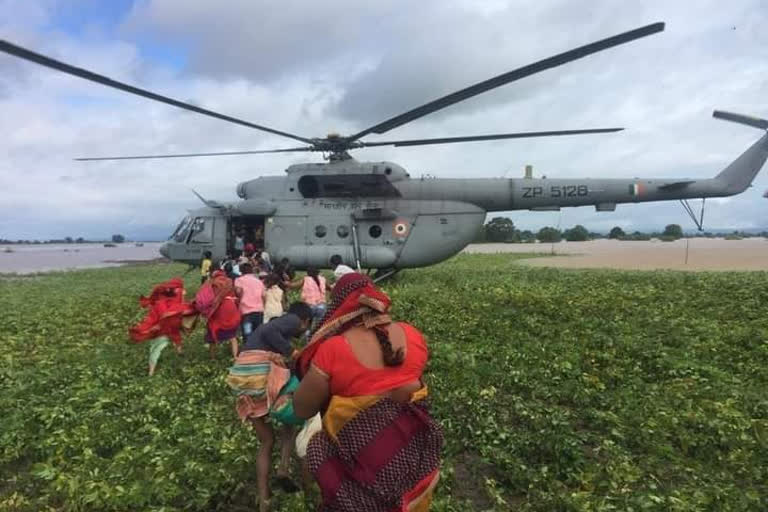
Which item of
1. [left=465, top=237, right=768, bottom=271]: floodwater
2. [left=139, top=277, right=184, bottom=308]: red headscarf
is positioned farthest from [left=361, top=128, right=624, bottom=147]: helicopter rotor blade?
[left=465, top=237, right=768, bottom=271]: floodwater

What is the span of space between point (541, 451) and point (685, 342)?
4.67 metres

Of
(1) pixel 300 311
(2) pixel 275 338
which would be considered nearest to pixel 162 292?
(1) pixel 300 311

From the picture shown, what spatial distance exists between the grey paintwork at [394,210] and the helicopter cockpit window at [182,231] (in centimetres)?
55

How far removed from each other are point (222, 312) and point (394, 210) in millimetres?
8272

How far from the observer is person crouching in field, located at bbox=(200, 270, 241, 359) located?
8.04 meters

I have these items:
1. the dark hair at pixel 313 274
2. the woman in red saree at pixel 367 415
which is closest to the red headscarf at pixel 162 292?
the dark hair at pixel 313 274

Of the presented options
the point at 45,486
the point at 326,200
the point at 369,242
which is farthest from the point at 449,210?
the point at 45,486

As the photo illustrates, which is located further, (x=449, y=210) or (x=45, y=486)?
(x=449, y=210)

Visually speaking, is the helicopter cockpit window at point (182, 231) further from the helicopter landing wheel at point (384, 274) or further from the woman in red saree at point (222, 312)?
the woman in red saree at point (222, 312)

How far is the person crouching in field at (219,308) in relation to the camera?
8038mm

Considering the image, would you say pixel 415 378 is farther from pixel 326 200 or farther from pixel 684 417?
pixel 326 200

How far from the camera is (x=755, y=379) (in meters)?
6.84

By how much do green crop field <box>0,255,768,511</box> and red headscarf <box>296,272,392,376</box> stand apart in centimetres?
212

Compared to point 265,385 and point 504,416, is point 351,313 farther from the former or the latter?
point 504,416
